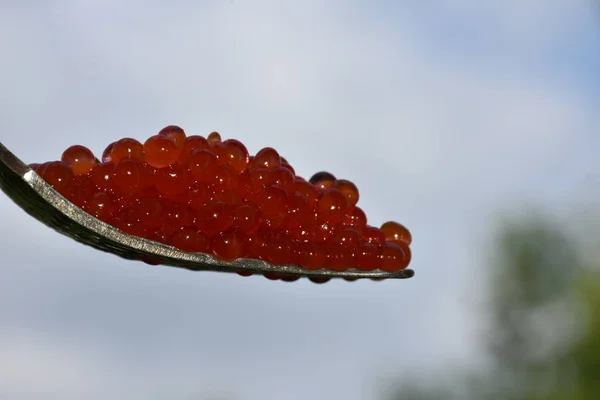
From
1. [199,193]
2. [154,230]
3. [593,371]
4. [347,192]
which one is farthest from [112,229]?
[593,371]

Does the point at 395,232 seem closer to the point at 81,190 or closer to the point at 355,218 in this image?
the point at 355,218

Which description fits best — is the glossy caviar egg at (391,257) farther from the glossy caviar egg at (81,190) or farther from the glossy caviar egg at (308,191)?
the glossy caviar egg at (81,190)

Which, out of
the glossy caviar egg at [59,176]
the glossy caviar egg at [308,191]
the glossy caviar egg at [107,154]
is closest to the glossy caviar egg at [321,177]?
the glossy caviar egg at [308,191]

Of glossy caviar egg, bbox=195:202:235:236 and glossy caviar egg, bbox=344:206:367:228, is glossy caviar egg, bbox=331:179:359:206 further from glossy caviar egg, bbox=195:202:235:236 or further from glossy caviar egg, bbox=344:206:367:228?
glossy caviar egg, bbox=195:202:235:236

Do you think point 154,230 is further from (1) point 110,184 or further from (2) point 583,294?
(2) point 583,294

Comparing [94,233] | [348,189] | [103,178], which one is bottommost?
[94,233]

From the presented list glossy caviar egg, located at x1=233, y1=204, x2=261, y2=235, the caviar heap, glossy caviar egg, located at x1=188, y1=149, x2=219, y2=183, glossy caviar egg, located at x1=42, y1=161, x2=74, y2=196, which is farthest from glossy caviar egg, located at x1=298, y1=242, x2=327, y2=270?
glossy caviar egg, located at x1=42, y1=161, x2=74, y2=196

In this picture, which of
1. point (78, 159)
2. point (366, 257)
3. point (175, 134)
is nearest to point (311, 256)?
point (366, 257)
